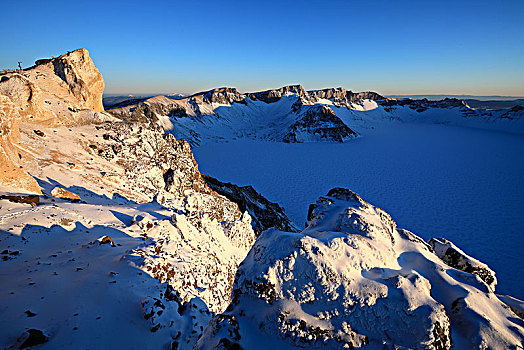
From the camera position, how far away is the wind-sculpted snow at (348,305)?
14.4 feet

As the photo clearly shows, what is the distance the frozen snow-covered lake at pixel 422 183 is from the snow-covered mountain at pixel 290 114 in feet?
73.2

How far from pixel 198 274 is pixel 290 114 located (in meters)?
120

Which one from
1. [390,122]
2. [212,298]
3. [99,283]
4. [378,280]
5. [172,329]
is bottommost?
[212,298]

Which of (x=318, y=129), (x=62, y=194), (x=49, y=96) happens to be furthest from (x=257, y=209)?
(x=318, y=129)

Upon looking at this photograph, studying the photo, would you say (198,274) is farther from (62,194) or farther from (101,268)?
(62,194)

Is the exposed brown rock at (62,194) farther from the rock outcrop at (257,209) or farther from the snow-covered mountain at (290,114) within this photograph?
the snow-covered mountain at (290,114)

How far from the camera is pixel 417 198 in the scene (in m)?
31.7

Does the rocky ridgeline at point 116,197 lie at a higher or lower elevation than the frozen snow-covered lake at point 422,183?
higher

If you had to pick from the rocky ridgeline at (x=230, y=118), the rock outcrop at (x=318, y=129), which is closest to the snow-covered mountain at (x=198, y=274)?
the rocky ridgeline at (x=230, y=118)

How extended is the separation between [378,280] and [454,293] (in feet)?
7.88

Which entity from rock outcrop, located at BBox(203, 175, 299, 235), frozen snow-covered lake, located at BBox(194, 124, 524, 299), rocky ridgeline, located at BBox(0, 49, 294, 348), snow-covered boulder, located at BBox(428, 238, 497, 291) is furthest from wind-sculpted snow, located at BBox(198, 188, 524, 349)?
frozen snow-covered lake, located at BBox(194, 124, 524, 299)

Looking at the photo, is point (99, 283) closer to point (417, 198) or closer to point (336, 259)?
point (336, 259)

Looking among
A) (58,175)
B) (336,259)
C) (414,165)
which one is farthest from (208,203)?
(414,165)

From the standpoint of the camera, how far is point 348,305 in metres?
4.79
